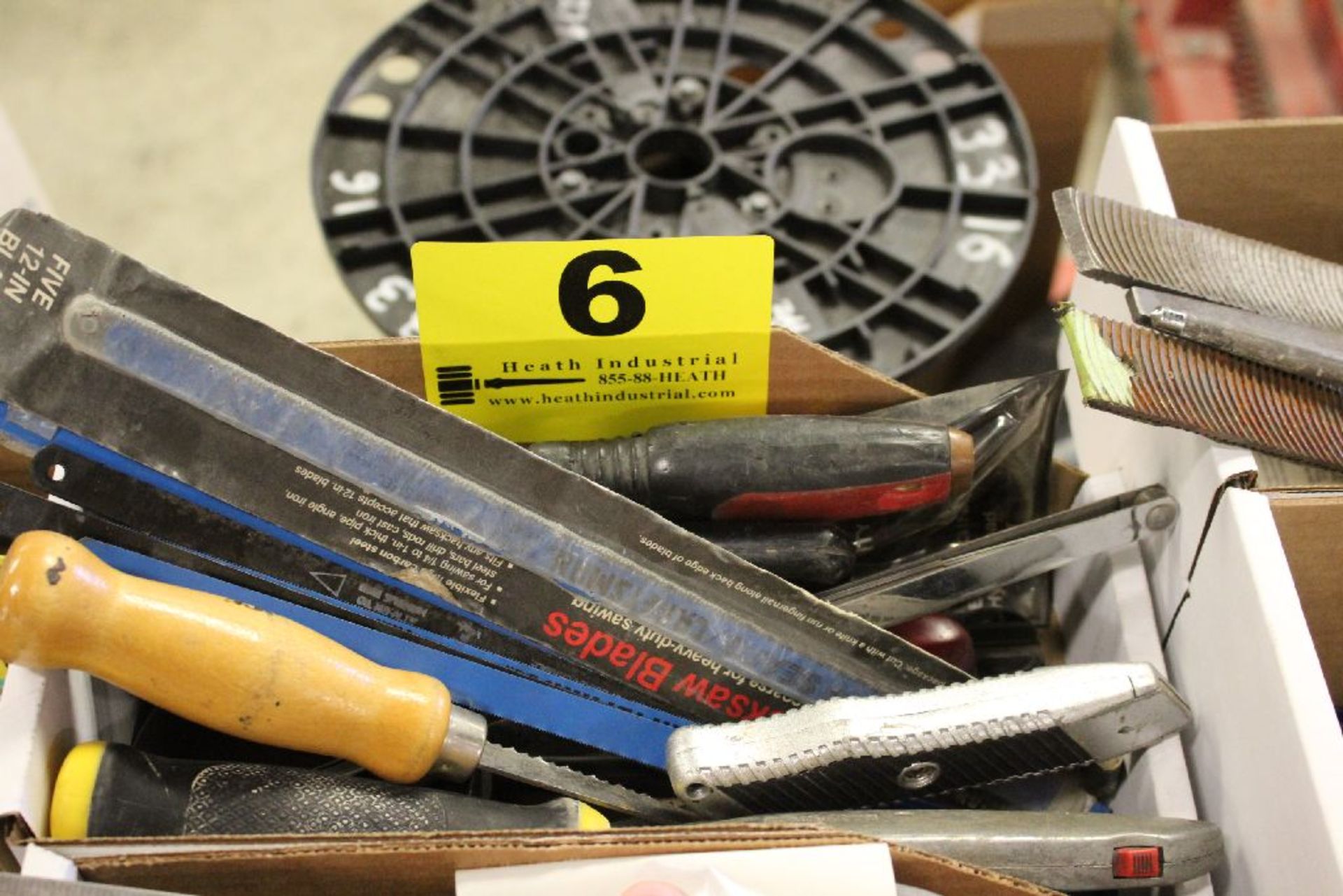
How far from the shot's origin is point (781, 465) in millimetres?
806

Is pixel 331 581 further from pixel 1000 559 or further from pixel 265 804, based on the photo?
pixel 1000 559

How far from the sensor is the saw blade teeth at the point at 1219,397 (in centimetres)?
76

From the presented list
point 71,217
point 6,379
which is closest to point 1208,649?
point 6,379

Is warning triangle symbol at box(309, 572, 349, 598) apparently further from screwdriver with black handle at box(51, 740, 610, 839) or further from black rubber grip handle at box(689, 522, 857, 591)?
black rubber grip handle at box(689, 522, 857, 591)

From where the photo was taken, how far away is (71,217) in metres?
2.16

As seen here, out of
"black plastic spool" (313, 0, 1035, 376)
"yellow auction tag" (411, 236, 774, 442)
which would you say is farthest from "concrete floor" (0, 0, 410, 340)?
"yellow auction tag" (411, 236, 774, 442)

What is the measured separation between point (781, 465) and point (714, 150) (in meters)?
0.46

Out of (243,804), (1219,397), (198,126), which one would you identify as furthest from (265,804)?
(198,126)

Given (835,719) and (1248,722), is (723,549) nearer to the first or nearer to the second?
(835,719)

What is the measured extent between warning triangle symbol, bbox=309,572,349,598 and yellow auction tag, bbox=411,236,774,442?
15cm

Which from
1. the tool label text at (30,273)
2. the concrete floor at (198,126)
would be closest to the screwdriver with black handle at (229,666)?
the tool label text at (30,273)

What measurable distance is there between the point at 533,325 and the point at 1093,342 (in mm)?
335

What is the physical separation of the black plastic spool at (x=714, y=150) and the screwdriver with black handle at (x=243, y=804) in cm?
47

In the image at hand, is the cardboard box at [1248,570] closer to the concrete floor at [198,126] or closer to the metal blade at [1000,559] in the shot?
the metal blade at [1000,559]
